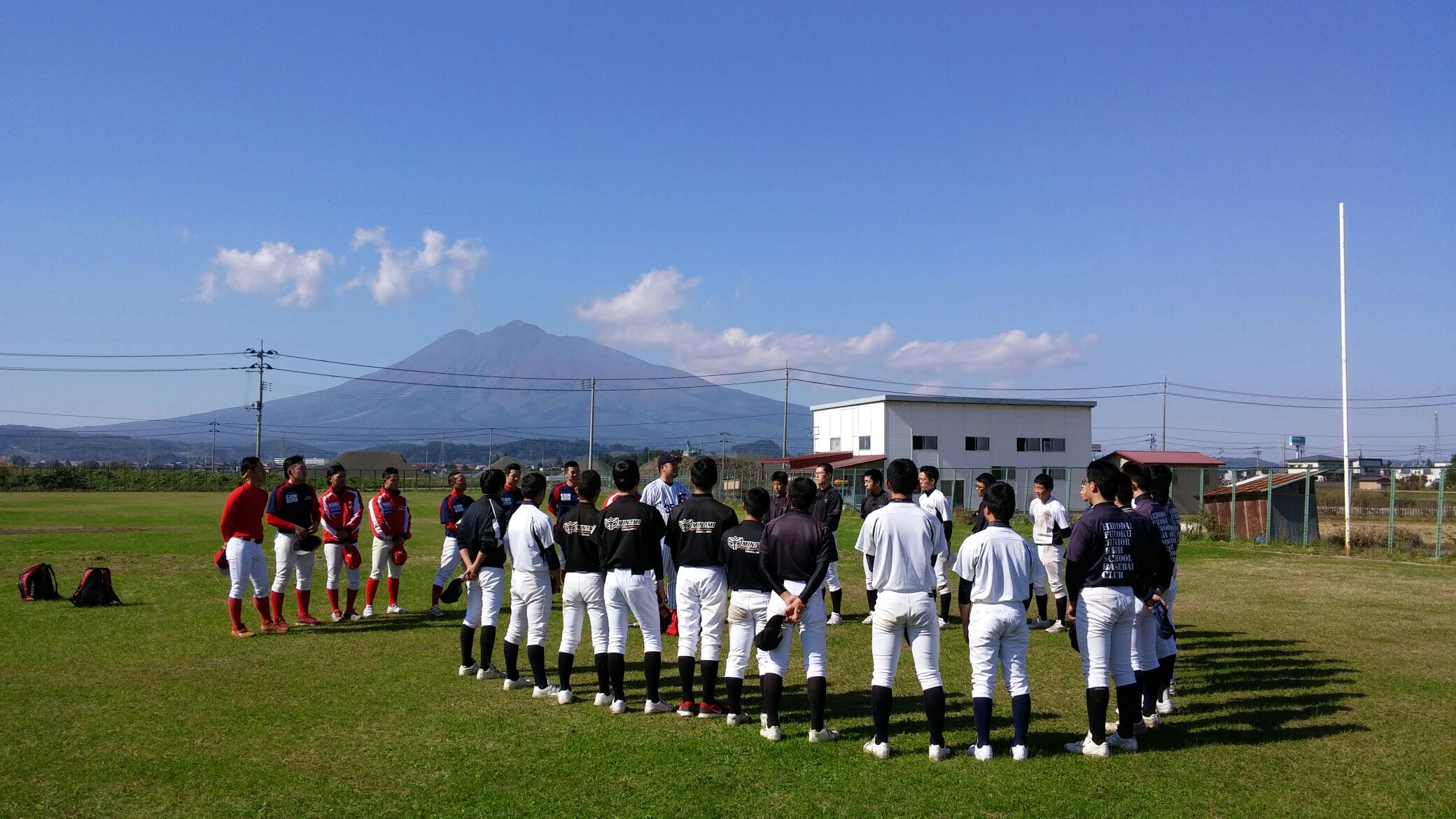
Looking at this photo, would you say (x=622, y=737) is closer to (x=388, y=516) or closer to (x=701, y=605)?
(x=701, y=605)

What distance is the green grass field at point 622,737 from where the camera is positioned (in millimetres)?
5766

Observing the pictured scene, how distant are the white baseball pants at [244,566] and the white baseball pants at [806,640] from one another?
7199 mm

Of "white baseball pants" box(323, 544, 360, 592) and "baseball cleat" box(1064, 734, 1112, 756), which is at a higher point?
"white baseball pants" box(323, 544, 360, 592)

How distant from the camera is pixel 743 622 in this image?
7473 millimetres

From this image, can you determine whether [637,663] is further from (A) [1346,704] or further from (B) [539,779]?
(A) [1346,704]

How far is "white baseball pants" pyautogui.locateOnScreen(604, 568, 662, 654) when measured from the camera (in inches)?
309

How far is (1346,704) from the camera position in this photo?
8.22 meters

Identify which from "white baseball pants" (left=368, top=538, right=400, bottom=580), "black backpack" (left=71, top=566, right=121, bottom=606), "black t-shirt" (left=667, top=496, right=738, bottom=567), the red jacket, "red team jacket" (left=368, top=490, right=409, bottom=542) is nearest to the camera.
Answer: "black t-shirt" (left=667, top=496, right=738, bottom=567)

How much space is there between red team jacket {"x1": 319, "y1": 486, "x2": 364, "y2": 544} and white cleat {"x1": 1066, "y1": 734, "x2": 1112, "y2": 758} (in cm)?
943

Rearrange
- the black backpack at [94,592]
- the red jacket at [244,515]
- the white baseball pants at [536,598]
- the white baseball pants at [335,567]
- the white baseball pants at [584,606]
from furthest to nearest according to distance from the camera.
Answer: the black backpack at [94,592], the white baseball pants at [335,567], the red jacket at [244,515], the white baseball pants at [536,598], the white baseball pants at [584,606]

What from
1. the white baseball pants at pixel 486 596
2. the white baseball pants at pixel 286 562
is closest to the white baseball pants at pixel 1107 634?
the white baseball pants at pixel 486 596

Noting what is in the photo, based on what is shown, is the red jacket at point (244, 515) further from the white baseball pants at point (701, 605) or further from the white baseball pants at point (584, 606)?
the white baseball pants at point (701, 605)

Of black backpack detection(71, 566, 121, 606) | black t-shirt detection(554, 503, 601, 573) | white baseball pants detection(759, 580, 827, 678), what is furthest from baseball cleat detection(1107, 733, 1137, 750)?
black backpack detection(71, 566, 121, 606)

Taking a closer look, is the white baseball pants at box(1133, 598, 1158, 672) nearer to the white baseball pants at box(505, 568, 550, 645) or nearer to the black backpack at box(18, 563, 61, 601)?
the white baseball pants at box(505, 568, 550, 645)
